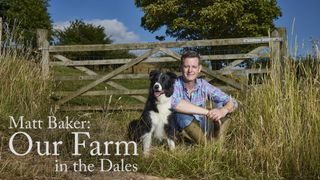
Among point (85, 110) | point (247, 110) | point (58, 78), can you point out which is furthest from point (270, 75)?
point (58, 78)

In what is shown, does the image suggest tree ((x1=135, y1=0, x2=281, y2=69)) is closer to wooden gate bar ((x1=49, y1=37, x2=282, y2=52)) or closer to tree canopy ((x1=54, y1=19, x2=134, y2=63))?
tree canopy ((x1=54, y1=19, x2=134, y2=63))

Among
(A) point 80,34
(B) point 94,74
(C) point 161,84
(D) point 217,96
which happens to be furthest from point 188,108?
(A) point 80,34

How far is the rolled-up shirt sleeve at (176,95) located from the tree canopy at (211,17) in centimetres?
1934

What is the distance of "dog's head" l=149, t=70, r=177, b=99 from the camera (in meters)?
5.23

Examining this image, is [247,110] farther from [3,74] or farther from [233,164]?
[3,74]

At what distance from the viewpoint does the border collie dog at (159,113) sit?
17.2 feet

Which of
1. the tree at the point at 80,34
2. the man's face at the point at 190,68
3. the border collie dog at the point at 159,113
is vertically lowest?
the border collie dog at the point at 159,113

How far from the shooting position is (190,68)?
17.3 ft

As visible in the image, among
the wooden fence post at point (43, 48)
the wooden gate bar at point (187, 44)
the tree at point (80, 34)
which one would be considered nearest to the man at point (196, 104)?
the wooden gate bar at point (187, 44)

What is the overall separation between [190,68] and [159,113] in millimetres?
564

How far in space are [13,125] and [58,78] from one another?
4.54 m

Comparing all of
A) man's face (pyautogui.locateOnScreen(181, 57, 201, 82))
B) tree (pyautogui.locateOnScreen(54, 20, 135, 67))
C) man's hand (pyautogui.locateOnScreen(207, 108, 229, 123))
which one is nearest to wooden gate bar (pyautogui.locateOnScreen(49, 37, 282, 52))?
man's face (pyautogui.locateOnScreen(181, 57, 201, 82))

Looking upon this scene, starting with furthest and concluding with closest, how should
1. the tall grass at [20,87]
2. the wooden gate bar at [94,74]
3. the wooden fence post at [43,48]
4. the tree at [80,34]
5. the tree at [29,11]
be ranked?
the tree at [80,34] < the tree at [29,11] < the wooden gate bar at [94,74] < the wooden fence post at [43,48] < the tall grass at [20,87]

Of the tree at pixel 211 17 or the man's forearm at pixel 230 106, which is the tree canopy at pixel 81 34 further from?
the man's forearm at pixel 230 106
